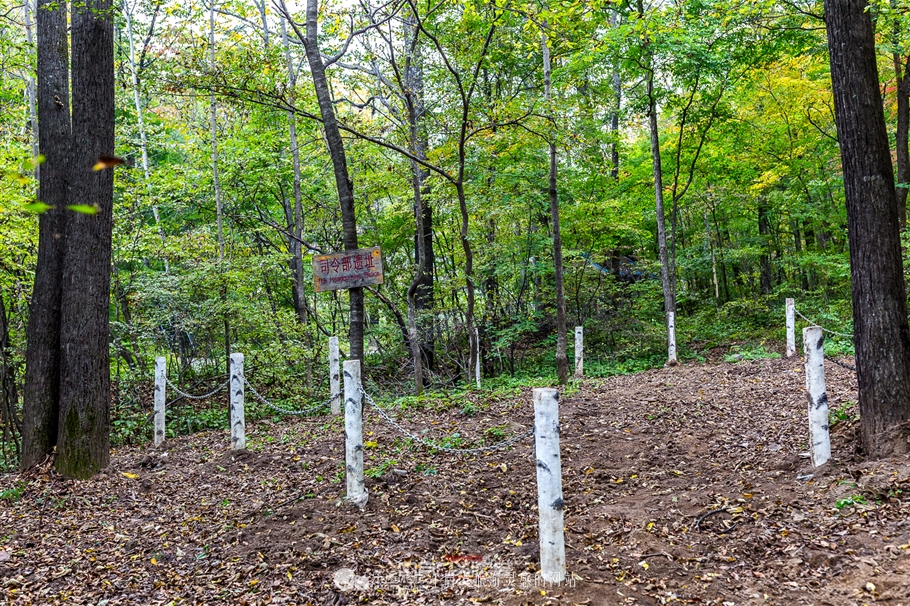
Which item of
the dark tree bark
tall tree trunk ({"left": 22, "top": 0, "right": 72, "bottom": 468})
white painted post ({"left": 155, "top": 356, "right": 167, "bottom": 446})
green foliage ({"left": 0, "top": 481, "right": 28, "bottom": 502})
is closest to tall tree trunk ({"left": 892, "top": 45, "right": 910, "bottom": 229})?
the dark tree bark

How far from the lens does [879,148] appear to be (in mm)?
4312

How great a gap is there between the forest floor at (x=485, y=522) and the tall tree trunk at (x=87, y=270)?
0.47m

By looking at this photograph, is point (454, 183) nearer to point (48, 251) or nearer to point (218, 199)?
point (48, 251)

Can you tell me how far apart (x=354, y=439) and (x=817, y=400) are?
3.87 metres

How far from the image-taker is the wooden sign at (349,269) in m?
6.32

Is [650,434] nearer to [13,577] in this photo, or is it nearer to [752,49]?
[13,577]

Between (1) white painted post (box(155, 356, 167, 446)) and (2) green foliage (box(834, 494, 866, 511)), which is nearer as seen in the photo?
(2) green foliage (box(834, 494, 866, 511))

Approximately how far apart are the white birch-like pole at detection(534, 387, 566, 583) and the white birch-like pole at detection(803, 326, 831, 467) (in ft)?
8.08

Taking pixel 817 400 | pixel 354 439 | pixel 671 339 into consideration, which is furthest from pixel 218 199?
pixel 817 400

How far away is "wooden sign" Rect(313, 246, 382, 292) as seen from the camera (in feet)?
20.7

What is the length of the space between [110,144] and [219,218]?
5.55 meters

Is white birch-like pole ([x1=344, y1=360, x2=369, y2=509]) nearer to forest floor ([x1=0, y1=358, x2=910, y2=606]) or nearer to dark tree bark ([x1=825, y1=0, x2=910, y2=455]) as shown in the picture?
forest floor ([x1=0, y1=358, x2=910, y2=606])

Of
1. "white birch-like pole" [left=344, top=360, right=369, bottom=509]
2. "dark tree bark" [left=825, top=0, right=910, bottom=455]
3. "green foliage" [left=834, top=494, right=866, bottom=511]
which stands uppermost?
"dark tree bark" [left=825, top=0, right=910, bottom=455]

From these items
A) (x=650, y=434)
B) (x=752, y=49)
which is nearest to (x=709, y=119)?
(x=752, y=49)
